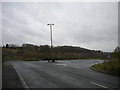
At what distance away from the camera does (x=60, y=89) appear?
27.1ft

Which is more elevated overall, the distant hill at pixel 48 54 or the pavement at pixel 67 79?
the pavement at pixel 67 79

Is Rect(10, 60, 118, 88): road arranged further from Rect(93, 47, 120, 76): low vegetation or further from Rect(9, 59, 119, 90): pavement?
Rect(93, 47, 120, 76): low vegetation

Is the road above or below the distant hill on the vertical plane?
above

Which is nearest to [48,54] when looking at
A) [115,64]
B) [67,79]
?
[115,64]

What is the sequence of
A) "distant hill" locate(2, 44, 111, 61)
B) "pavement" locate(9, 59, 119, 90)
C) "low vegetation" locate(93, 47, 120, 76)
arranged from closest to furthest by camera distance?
"pavement" locate(9, 59, 119, 90)
"low vegetation" locate(93, 47, 120, 76)
"distant hill" locate(2, 44, 111, 61)

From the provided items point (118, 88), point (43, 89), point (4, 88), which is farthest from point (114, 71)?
point (4, 88)

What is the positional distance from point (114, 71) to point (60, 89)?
8052 millimetres

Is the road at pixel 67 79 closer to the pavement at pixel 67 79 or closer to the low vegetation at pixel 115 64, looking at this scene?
the pavement at pixel 67 79

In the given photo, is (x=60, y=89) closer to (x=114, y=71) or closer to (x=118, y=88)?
(x=118, y=88)

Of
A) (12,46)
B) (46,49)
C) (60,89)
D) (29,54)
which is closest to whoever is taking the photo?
(60,89)

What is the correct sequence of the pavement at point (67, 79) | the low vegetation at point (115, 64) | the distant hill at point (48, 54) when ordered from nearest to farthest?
the pavement at point (67, 79) → the low vegetation at point (115, 64) → the distant hill at point (48, 54)

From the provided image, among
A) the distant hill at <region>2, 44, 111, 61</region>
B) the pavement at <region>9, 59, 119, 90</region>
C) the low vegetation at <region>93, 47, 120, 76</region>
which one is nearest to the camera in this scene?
the pavement at <region>9, 59, 119, 90</region>

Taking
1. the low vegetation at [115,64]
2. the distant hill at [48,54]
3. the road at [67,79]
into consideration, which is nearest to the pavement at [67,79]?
the road at [67,79]

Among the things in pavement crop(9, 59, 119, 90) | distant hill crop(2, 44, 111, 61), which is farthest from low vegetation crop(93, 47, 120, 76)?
distant hill crop(2, 44, 111, 61)
